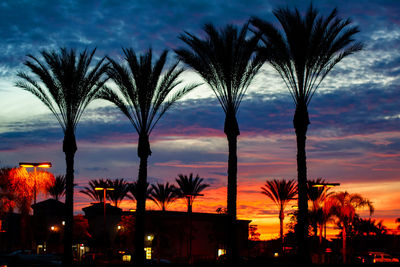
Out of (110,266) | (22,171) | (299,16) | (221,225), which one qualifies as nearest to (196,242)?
(221,225)

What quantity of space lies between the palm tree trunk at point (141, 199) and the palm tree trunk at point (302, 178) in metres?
8.70

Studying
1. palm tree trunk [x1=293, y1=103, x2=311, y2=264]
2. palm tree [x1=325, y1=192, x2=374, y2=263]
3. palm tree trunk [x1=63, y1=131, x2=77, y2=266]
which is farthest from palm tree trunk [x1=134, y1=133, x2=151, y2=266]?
palm tree [x1=325, y1=192, x2=374, y2=263]

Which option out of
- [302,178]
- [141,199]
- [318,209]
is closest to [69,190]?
[141,199]

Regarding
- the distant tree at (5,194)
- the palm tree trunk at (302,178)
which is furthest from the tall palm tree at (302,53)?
the distant tree at (5,194)

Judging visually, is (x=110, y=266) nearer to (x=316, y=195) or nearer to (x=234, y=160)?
(x=234, y=160)

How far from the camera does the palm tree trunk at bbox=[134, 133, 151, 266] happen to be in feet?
90.4

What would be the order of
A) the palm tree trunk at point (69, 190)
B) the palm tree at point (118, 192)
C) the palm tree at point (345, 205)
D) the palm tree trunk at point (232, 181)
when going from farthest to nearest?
the palm tree at point (118, 192) → the palm tree at point (345, 205) → the palm tree trunk at point (69, 190) → the palm tree trunk at point (232, 181)

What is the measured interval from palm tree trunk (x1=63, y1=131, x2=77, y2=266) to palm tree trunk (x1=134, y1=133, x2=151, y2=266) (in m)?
3.86

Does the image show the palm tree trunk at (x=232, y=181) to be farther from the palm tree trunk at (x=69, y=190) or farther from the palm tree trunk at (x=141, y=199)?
the palm tree trunk at (x=69, y=190)

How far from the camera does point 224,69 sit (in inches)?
996

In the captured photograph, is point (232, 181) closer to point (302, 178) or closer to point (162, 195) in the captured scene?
point (302, 178)

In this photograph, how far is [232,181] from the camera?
2561 cm

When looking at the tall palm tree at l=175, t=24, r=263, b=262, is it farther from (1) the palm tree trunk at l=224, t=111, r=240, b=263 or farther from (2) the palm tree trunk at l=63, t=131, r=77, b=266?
(2) the palm tree trunk at l=63, t=131, r=77, b=266

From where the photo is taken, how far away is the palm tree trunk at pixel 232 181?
25234mm
